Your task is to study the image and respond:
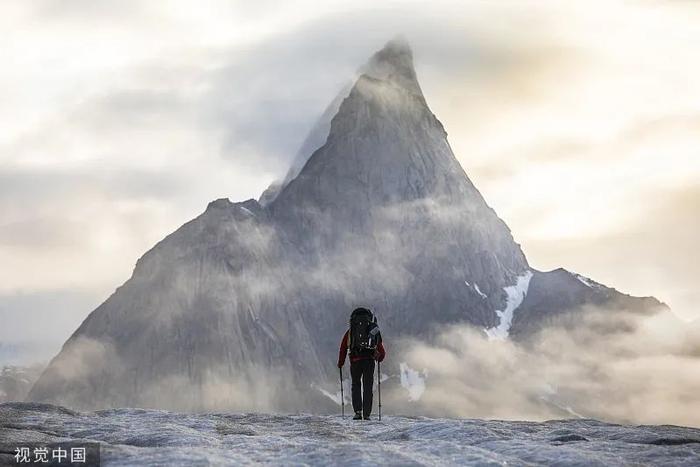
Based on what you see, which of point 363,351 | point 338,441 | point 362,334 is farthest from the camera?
point 363,351

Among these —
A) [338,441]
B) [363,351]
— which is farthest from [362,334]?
[338,441]

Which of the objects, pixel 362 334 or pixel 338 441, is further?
pixel 362 334

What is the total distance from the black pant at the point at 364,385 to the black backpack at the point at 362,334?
463 millimetres

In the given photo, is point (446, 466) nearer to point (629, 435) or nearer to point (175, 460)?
point (175, 460)

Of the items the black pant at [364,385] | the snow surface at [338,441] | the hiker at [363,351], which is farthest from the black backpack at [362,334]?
A: the snow surface at [338,441]

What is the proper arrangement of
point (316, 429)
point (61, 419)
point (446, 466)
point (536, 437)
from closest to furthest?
point (446, 466) → point (536, 437) → point (316, 429) → point (61, 419)

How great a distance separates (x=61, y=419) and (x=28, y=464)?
11301 mm

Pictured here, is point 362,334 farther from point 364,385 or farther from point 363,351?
point 364,385

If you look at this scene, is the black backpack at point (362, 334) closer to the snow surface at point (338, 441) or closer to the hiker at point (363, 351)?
the hiker at point (363, 351)

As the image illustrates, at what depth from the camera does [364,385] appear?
115 ft

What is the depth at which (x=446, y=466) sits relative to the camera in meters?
18.6

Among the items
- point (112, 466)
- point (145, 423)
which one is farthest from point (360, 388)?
point (112, 466)

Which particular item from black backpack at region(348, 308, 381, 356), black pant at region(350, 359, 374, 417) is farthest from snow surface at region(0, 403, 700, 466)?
black backpack at region(348, 308, 381, 356)

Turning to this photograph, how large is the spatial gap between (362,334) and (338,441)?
11.1 m
